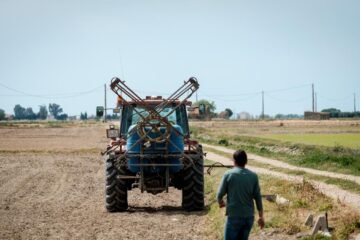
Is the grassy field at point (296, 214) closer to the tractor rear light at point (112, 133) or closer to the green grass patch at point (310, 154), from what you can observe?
the tractor rear light at point (112, 133)

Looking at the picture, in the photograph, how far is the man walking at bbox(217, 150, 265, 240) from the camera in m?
8.52

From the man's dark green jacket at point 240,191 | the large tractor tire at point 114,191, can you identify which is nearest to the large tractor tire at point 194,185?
the large tractor tire at point 114,191

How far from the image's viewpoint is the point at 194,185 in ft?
51.5

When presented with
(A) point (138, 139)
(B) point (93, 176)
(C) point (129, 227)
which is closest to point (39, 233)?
(C) point (129, 227)

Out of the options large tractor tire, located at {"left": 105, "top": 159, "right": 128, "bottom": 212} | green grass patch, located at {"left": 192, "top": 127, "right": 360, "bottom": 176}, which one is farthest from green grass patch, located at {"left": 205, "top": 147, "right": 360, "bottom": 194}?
large tractor tire, located at {"left": 105, "top": 159, "right": 128, "bottom": 212}

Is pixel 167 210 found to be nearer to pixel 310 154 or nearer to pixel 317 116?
pixel 310 154

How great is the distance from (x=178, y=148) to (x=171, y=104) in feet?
6.02

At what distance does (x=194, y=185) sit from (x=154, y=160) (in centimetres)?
123

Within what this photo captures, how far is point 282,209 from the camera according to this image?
534 inches

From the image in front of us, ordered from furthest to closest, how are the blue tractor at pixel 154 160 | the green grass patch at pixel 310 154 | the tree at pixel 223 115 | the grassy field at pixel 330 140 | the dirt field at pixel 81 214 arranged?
1. the tree at pixel 223 115
2. the grassy field at pixel 330 140
3. the green grass patch at pixel 310 154
4. the blue tractor at pixel 154 160
5. the dirt field at pixel 81 214

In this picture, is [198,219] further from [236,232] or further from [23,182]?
[23,182]

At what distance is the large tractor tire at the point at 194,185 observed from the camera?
51.5ft

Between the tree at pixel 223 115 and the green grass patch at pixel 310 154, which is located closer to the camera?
the green grass patch at pixel 310 154

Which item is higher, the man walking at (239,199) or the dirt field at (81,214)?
the man walking at (239,199)
